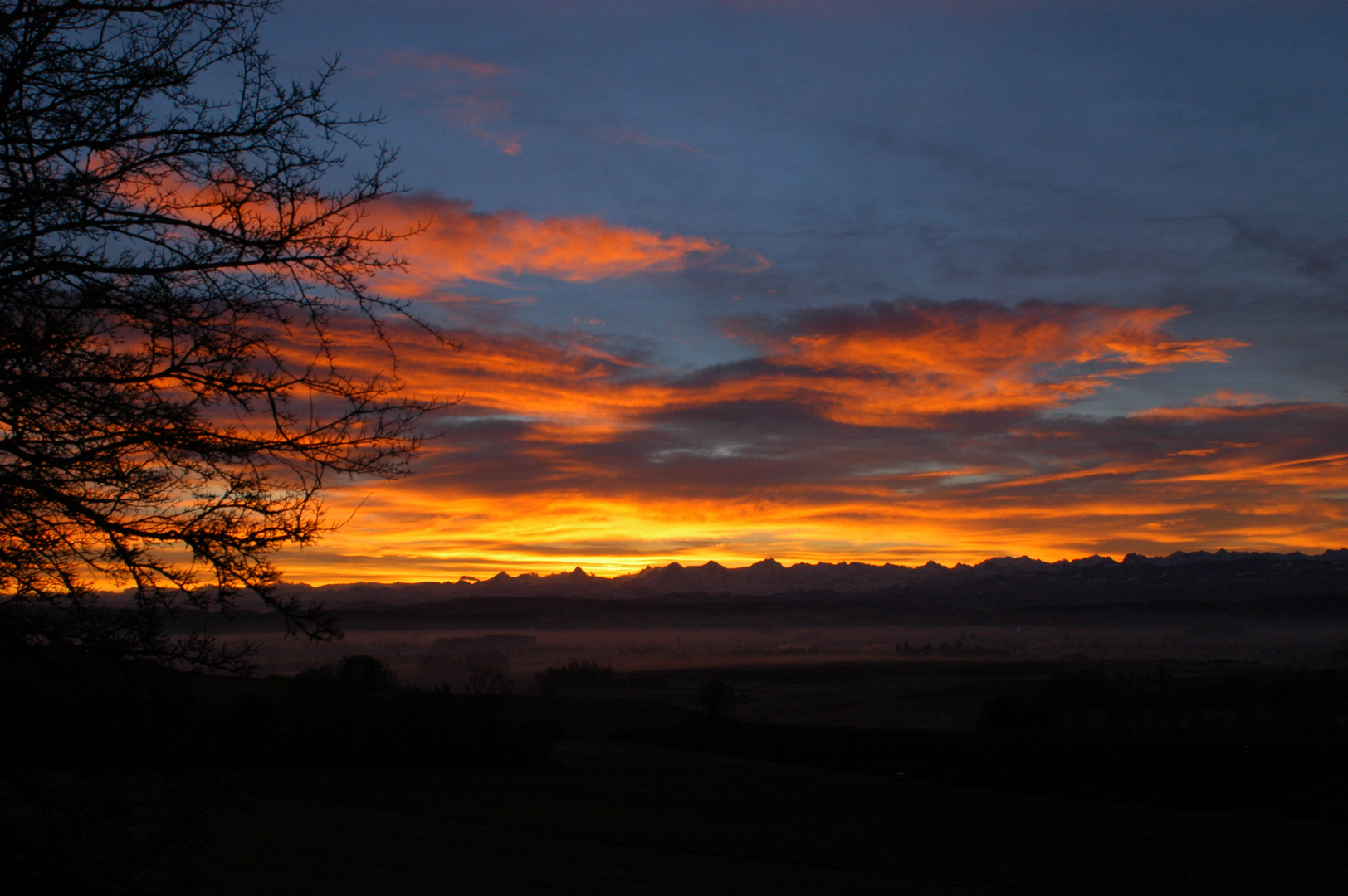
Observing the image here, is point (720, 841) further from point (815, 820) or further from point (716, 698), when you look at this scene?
point (716, 698)

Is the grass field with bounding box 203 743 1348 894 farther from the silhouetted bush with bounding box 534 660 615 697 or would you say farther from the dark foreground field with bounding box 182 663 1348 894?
the silhouetted bush with bounding box 534 660 615 697

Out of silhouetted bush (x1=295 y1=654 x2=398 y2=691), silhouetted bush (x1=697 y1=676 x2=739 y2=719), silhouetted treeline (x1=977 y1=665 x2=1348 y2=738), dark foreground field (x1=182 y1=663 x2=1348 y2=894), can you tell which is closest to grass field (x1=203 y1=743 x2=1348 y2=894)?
dark foreground field (x1=182 y1=663 x2=1348 y2=894)

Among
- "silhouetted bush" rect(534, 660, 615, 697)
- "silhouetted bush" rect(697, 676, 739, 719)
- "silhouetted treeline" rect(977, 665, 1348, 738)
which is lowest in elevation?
"silhouetted bush" rect(534, 660, 615, 697)

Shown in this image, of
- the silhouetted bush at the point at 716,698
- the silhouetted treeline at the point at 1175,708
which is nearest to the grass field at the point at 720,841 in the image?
the silhouetted bush at the point at 716,698

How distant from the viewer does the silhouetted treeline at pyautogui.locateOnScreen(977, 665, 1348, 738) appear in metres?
83.5

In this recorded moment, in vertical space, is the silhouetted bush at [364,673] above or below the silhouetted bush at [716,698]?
above

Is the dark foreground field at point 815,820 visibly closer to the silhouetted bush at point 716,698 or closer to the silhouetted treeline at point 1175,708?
the silhouetted bush at point 716,698

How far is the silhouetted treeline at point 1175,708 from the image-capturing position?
274 feet

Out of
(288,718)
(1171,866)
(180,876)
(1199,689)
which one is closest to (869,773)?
(1171,866)

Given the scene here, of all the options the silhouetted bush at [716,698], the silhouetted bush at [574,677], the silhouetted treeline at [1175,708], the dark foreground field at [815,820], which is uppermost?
the dark foreground field at [815,820]

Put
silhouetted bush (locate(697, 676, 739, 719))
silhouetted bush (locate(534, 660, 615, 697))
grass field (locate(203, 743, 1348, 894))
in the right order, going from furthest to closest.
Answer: silhouetted bush (locate(534, 660, 615, 697))
silhouetted bush (locate(697, 676, 739, 719))
grass field (locate(203, 743, 1348, 894))

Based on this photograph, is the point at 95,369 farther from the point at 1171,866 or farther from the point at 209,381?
the point at 1171,866

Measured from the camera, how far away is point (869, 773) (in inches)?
2089

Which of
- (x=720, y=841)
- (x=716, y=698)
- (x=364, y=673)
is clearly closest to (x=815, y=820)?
(x=720, y=841)
